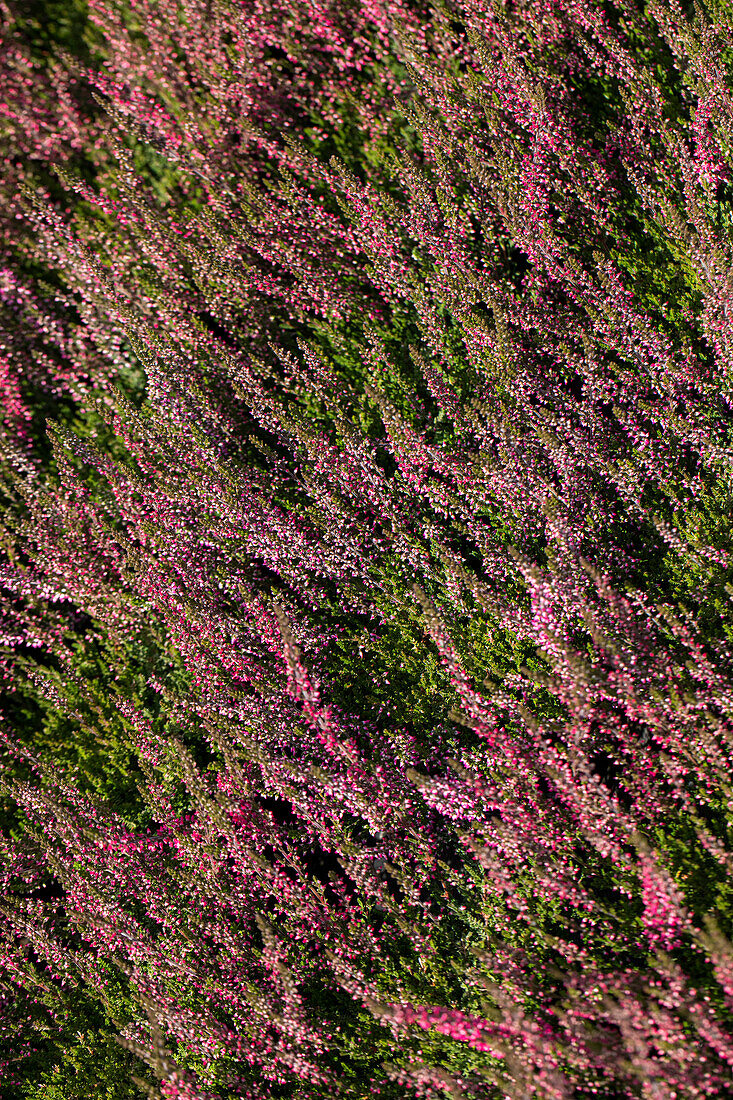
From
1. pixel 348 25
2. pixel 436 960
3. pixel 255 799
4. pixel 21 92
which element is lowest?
pixel 436 960

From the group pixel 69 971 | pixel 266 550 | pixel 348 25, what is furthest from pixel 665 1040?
pixel 348 25

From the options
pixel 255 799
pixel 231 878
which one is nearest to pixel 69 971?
pixel 231 878

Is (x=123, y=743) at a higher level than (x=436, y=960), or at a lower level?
higher

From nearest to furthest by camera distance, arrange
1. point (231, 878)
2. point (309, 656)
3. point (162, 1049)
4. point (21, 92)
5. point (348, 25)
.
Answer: point (162, 1049) → point (231, 878) → point (309, 656) → point (348, 25) → point (21, 92)

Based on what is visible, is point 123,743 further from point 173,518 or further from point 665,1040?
point 665,1040

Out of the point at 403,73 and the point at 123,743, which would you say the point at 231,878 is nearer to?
the point at 123,743

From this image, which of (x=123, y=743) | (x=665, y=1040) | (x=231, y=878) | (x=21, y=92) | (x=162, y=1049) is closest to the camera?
(x=665, y=1040)

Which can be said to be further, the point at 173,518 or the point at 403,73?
the point at 403,73
